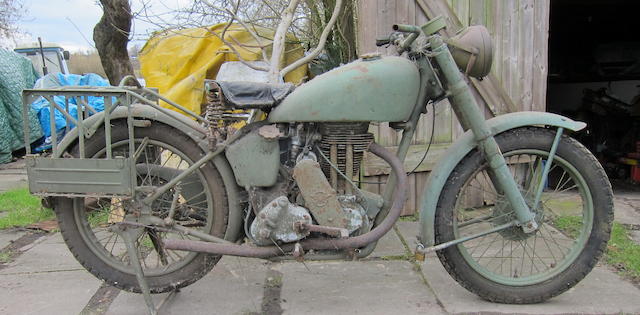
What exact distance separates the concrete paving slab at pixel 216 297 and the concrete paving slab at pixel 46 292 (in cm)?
25

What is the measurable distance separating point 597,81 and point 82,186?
888 cm

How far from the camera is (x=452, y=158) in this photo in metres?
2.58

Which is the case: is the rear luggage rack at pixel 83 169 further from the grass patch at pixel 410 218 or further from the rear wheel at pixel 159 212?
the grass patch at pixel 410 218

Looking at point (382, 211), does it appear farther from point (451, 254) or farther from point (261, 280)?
point (261, 280)

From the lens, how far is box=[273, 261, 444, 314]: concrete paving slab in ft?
8.77

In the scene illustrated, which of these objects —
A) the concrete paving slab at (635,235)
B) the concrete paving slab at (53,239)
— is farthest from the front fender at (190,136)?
the concrete paving slab at (635,235)

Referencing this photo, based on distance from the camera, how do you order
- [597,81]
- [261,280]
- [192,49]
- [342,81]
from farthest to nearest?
[597,81], [192,49], [261,280], [342,81]

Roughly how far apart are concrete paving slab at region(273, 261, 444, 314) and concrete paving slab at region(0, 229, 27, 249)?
2.30m

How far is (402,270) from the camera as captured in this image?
10.6 feet

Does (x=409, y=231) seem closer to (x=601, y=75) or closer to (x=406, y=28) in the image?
(x=406, y=28)

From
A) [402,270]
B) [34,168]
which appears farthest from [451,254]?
[34,168]

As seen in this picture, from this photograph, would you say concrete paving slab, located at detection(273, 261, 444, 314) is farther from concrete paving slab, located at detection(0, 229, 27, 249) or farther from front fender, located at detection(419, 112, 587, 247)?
concrete paving slab, located at detection(0, 229, 27, 249)

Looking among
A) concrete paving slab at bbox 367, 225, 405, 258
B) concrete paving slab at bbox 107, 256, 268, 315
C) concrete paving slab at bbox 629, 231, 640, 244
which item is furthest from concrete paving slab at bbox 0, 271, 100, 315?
concrete paving slab at bbox 629, 231, 640, 244

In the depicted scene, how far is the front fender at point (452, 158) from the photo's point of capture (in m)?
2.56
